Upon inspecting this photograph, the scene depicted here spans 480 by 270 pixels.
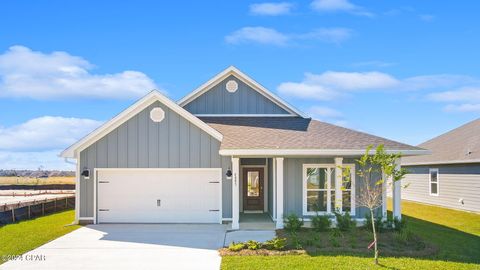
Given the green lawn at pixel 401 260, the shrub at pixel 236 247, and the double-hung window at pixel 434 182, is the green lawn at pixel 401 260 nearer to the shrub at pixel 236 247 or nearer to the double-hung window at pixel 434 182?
the shrub at pixel 236 247

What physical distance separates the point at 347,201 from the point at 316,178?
1.31 metres

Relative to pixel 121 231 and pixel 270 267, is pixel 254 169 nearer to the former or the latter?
pixel 121 231

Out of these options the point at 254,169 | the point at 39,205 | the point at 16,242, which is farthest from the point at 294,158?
the point at 39,205

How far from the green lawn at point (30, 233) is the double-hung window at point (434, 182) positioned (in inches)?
699

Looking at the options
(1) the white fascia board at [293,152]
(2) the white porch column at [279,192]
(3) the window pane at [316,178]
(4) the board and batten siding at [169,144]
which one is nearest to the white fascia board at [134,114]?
(4) the board and batten siding at [169,144]

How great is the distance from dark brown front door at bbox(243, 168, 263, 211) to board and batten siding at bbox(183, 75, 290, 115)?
8.67ft

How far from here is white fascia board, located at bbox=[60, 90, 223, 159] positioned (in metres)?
15.1

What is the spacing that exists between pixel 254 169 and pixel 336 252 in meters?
8.15

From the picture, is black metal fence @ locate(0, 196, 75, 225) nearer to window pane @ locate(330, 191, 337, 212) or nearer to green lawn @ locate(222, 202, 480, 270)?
green lawn @ locate(222, 202, 480, 270)

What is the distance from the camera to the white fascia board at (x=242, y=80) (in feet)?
61.1

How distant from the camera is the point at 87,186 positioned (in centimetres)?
1566

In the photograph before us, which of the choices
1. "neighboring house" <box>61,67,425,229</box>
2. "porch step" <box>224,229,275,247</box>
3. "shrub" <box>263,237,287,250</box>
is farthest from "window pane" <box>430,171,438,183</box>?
"shrub" <box>263,237,287,250</box>

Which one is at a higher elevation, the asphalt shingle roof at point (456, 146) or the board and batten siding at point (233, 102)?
the board and batten siding at point (233, 102)

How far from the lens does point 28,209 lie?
17.6m
